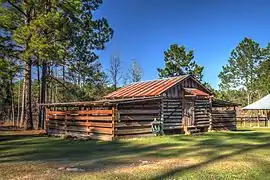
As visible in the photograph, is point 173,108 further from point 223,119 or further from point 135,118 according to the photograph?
point 223,119

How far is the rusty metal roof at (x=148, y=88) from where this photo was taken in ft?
80.5

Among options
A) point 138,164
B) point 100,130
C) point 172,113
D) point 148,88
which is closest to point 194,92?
point 172,113

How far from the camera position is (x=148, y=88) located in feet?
86.6

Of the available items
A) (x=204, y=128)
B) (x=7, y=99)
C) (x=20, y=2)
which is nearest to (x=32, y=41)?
(x=20, y=2)

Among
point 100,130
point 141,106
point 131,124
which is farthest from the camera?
point 141,106

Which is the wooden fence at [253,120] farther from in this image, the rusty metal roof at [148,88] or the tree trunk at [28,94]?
the tree trunk at [28,94]

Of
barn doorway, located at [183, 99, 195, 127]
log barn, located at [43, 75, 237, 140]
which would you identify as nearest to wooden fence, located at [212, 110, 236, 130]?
log barn, located at [43, 75, 237, 140]

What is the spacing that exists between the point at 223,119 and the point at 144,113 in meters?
10.2

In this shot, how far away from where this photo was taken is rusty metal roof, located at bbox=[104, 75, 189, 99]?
80.5 ft

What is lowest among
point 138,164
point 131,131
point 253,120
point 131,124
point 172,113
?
point 138,164

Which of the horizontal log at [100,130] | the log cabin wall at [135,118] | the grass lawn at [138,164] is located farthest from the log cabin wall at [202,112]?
the grass lawn at [138,164]

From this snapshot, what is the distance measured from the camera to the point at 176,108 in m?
25.2

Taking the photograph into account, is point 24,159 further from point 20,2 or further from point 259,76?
point 259,76

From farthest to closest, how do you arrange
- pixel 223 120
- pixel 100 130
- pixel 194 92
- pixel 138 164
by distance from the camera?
pixel 223 120 → pixel 194 92 → pixel 100 130 → pixel 138 164
